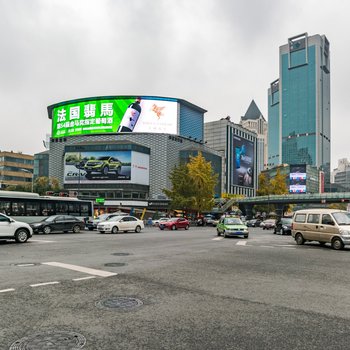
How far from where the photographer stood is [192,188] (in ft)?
195

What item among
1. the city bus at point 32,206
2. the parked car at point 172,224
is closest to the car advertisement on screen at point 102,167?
the parked car at point 172,224

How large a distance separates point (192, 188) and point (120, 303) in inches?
2090

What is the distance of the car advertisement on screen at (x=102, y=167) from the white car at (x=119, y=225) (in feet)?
234

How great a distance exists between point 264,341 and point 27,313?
3676mm

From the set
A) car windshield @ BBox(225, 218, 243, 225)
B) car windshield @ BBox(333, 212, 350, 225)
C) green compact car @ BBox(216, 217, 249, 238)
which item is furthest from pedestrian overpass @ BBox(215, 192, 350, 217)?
car windshield @ BBox(333, 212, 350, 225)

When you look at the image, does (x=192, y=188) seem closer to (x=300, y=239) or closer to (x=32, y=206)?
(x=32, y=206)

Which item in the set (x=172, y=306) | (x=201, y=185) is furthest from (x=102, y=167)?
(x=172, y=306)

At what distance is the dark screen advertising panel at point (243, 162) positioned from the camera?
503 feet

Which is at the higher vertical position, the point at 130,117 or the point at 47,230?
the point at 130,117

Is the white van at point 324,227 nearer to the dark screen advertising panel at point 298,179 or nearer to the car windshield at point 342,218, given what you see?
the car windshield at point 342,218

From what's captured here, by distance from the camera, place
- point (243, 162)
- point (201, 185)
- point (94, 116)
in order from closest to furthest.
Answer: point (201, 185) < point (94, 116) < point (243, 162)

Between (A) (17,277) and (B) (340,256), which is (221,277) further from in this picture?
(B) (340,256)

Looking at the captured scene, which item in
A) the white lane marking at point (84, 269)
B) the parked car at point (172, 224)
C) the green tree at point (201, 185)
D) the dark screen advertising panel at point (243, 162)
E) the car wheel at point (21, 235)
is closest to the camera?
the white lane marking at point (84, 269)

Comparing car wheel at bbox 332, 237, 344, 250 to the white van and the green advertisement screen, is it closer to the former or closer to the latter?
the white van
